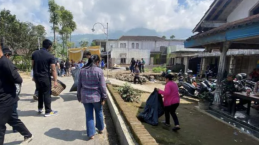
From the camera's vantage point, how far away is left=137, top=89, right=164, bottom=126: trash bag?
4.12 metres

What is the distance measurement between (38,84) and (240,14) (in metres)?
8.51

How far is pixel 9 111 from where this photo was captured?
92.1 inches

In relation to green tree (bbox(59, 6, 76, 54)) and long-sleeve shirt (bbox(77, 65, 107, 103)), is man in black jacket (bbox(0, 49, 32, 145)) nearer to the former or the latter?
long-sleeve shirt (bbox(77, 65, 107, 103))

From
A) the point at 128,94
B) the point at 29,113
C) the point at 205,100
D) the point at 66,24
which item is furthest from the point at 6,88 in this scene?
the point at 66,24

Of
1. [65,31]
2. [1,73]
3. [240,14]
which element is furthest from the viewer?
[65,31]

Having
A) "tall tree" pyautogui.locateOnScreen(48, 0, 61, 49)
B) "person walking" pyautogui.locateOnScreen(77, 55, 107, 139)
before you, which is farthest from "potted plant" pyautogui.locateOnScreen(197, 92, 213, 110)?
"tall tree" pyautogui.locateOnScreen(48, 0, 61, 49)

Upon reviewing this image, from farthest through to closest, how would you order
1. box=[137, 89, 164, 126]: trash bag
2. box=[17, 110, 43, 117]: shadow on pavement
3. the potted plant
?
the potted plant < box=[17, 110, 43, 117]: shadow on pavement < box=[137, 89, 164, 126]: trash bag

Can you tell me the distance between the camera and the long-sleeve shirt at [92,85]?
120 inches

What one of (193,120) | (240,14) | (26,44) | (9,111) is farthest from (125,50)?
(9,111)

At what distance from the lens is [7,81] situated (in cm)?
231

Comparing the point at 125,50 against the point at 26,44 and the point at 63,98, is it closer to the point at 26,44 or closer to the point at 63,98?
the point at 26,44

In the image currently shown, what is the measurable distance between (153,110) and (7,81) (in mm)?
3125

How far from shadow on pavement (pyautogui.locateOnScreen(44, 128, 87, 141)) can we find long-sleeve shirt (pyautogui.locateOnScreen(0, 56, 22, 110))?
4.04 ft

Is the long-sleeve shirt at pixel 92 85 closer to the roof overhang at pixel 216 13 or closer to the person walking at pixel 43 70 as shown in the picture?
the person walking at pixel 43 70
